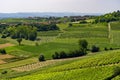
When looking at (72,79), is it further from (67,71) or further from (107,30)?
(107,30)

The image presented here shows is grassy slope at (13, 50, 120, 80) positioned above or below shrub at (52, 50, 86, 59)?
above

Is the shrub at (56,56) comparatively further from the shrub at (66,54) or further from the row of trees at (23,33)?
the row of trees at (23,33)

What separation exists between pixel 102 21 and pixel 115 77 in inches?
5430

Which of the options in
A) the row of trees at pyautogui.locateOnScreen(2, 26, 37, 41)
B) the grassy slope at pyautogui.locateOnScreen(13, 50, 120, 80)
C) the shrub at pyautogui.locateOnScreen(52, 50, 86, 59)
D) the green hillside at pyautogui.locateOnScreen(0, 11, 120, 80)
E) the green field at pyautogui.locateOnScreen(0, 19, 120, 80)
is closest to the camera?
the grassy slope at pyautogui.locateOnScreen(13, 50, 120, 80)

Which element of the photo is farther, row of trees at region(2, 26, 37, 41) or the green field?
row of trees at region(2, 26, 37, 41)

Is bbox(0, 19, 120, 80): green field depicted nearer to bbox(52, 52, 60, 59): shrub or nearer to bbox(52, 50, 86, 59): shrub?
bbox(52, 52, 60, 59): shrub

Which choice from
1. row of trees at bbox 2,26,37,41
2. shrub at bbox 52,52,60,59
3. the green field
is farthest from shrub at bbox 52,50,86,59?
row of trees at bbox 2,26,37,41

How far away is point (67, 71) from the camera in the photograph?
72000mm

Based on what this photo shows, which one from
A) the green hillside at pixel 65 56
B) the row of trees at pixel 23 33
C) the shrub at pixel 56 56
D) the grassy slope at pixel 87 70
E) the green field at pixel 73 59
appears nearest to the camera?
the grassy slope at pixel 87 70

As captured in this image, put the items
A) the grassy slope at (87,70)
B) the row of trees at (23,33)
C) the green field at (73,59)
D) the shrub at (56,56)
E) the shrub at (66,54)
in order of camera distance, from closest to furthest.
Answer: the grassy slope at (87,70), the green field at (73,59), the shrub at (56,56), the shrub at (66,54), the row of trees at (23,33)

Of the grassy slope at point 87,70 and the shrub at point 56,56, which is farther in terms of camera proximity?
the shrub at point 56,56

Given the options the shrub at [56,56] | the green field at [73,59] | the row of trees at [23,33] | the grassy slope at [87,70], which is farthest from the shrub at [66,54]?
the row of trees at [23,33]

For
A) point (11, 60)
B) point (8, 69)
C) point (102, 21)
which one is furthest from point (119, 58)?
point (102, 21)

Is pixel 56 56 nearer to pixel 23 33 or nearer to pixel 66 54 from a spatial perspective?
pixel 66 54
